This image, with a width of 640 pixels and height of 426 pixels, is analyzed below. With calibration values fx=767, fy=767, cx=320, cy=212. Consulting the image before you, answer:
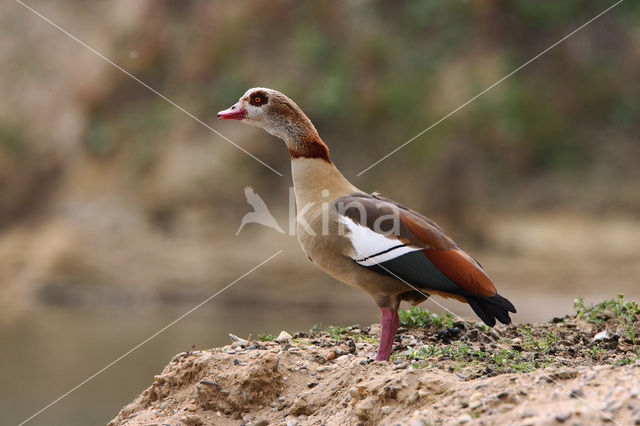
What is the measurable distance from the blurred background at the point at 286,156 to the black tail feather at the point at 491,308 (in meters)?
8.71

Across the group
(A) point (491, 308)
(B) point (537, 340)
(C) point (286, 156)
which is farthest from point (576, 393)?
(C) point (286, 156)

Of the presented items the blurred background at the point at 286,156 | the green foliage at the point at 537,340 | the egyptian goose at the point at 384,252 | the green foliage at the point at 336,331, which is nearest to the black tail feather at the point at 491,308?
the egyptian goose at the point at 384,252

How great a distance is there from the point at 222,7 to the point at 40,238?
705 cm

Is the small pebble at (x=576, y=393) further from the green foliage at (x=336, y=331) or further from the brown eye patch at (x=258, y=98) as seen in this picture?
the brown eye patch at (x=258, y=98)

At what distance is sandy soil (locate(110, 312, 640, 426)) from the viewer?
125 inches

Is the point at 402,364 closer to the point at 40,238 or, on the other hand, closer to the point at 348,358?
the point at 348,358

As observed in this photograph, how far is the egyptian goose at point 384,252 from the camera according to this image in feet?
13.0

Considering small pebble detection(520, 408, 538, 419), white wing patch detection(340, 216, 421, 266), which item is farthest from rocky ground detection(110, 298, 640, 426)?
white wing patch detection(340, 216, 421, 266)

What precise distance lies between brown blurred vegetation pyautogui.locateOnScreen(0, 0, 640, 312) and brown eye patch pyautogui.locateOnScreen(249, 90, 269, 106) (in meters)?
10.7

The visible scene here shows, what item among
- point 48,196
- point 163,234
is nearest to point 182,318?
point 163,234

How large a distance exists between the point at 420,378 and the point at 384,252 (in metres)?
0.73

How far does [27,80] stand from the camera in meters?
20.3

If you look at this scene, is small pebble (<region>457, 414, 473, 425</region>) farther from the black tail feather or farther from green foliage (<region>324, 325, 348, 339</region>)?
green foliage (<region>324, 325, 348, 339</region>)

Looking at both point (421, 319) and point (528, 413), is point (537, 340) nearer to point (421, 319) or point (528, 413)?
point (421, 319)
